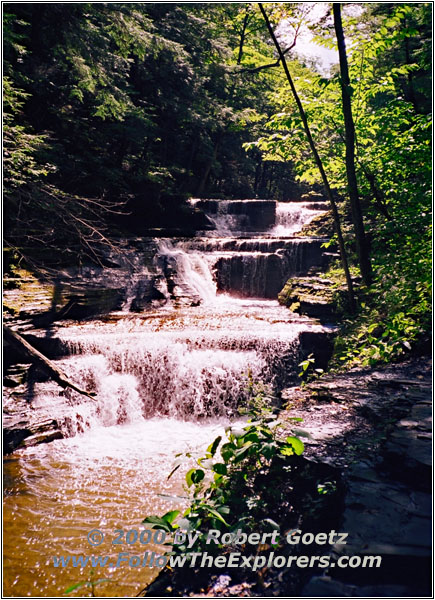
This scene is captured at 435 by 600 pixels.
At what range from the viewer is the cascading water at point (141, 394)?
4215 mm

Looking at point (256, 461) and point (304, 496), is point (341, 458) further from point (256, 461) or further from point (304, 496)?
point (256, 461)

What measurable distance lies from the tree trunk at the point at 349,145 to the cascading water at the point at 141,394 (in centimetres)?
200

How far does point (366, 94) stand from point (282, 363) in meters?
5.85

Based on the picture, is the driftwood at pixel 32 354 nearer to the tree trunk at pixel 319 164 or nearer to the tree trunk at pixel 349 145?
the tree trunk at pixel 319 164

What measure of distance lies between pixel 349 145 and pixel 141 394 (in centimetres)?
650

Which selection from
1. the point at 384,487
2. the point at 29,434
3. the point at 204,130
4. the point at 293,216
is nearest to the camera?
the point at 384,487

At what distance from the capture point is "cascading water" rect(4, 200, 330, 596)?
4215 mm

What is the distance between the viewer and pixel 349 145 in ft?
24.1

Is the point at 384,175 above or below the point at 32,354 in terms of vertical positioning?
above

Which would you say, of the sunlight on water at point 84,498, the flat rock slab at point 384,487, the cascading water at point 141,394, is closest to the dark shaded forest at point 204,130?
the flat rock slab at point 384,487

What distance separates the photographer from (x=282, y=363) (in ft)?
27.6

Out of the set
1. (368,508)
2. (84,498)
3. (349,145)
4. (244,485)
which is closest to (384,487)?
(368,508)

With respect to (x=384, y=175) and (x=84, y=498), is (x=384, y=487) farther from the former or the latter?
(x=384, y=175)

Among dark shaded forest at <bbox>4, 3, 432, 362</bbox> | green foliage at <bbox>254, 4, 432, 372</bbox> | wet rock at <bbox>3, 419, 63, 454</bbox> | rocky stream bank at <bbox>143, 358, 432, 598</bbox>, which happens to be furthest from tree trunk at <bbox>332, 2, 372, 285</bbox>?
wet rock at <bbox>3, 419, 63, 454</bbox>
